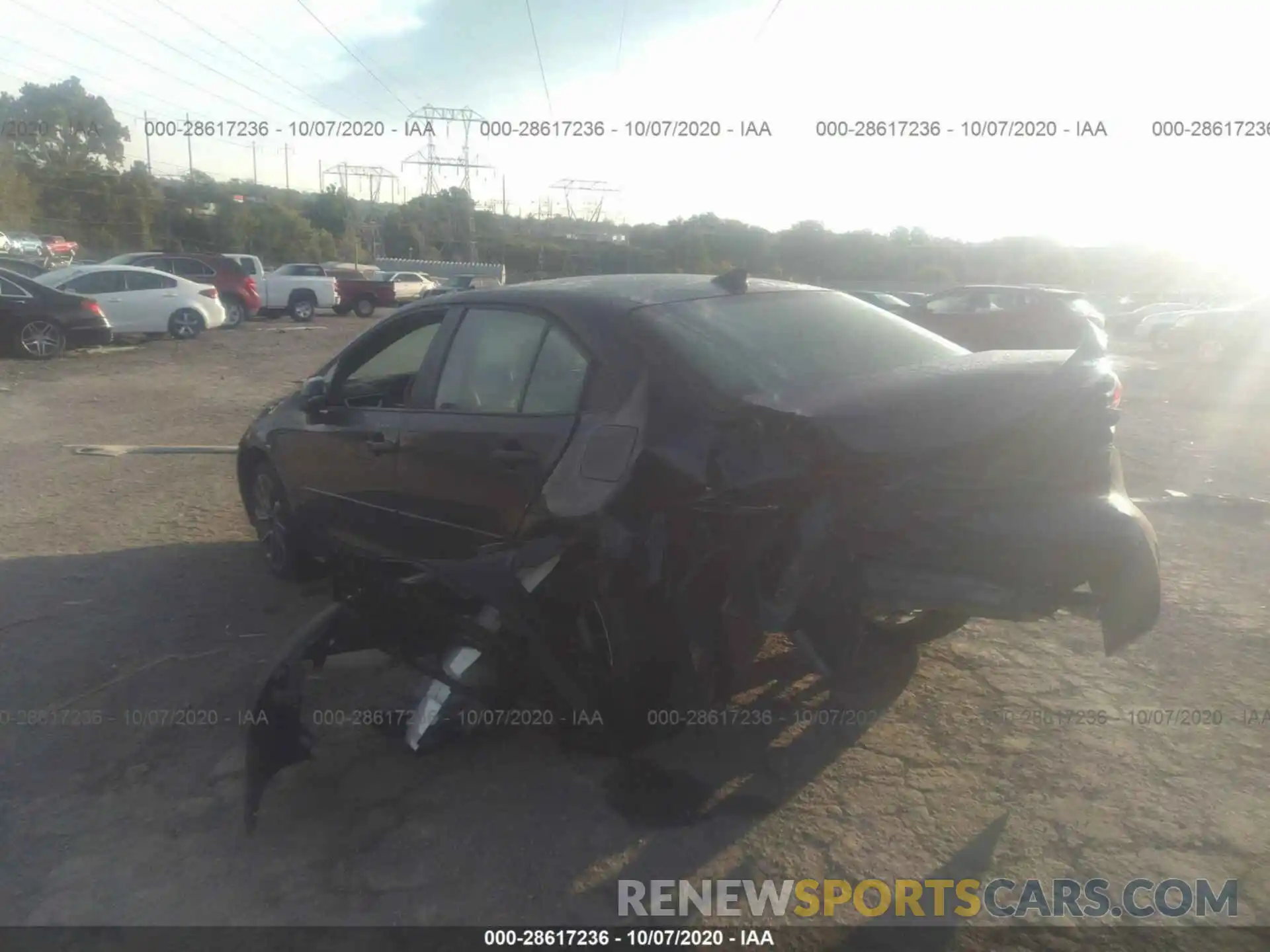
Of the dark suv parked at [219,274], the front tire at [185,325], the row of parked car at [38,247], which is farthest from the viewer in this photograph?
the row of parked car at [38,247]

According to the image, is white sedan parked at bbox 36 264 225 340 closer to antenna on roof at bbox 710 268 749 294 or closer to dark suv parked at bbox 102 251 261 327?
dark suv parked at bbox 102 251 261 327

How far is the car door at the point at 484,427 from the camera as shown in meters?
3.77

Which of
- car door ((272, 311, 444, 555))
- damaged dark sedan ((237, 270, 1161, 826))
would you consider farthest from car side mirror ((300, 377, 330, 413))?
damaged dark sedan ((237, 270, 1161, 826))

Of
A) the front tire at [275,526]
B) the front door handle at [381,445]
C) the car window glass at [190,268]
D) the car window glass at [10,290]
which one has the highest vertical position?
the car window glass at [190,268]

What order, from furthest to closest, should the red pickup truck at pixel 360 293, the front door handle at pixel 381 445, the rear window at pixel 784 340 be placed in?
the red pickup truck at pixel 360 293, the front door handle at pixel 381 445, the rear window at pixel 784 340

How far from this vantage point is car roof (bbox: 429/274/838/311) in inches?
155

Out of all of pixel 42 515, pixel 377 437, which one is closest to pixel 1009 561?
pixel 377 437

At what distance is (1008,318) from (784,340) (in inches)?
537

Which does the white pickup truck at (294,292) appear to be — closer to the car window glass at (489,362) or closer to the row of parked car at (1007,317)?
the row of parked car at (1007,317)

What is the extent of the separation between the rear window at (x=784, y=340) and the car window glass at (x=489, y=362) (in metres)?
0.59

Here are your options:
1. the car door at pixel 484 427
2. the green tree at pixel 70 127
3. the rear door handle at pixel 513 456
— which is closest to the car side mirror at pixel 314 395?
the car door at pixel 484 427

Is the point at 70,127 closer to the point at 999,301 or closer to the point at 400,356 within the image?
the point at 999,301

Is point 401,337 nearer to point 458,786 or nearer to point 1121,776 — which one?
point 458,786

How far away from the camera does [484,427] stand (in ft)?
13.2
